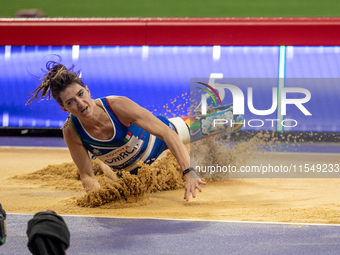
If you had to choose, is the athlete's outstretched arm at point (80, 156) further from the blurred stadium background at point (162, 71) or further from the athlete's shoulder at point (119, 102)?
the blurred stadium background at point (162, 71)

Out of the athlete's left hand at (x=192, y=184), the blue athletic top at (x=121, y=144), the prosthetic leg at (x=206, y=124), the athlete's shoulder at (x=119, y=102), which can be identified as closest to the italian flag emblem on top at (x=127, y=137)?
the blue athletic top at (x=121, y=144)

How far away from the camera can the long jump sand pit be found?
100 inches

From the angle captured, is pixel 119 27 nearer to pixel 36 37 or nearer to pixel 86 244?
pixel 36 37

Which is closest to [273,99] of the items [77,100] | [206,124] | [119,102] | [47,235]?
[206,124]

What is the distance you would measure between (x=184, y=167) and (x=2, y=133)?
5032 millimetres

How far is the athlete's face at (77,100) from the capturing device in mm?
2455

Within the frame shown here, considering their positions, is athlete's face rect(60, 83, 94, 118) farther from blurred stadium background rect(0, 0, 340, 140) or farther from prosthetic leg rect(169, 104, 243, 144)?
blurred stadium background rect(0, 0, 340, 140)

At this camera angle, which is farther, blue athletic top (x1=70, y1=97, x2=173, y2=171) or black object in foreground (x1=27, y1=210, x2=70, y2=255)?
blue athletic top (x1=70, y1=97, x2=173, y2=171)

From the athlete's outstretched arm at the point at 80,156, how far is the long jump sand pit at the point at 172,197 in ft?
0.34

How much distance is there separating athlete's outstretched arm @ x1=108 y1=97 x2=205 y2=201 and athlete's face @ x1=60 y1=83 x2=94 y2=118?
0.20m

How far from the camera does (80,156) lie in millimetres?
2793

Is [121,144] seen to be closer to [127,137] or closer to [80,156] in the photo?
[127,137]

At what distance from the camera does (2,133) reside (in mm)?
6414

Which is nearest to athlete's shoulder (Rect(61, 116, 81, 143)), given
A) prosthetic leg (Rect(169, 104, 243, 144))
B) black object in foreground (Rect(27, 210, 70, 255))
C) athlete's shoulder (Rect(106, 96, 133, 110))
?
athlete's shoulder (Rect(106, 96, 133, 110))
